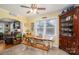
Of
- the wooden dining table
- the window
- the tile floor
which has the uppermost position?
the window

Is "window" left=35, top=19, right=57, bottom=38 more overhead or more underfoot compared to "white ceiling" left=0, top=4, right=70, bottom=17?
more underfoot

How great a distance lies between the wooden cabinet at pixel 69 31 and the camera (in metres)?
2.97

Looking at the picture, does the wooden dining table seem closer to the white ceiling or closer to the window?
the window

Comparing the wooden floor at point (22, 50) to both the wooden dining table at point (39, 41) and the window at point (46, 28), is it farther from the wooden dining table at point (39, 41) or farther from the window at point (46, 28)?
the window at point (46, 28)

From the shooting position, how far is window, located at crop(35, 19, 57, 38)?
3.02m

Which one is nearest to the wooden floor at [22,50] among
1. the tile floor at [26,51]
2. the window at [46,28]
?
the tile floor at [26,51]

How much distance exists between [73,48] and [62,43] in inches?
8.3

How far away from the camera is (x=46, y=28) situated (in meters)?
3.02

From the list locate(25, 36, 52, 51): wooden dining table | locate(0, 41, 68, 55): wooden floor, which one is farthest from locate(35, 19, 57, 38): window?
locate(0, 41, 68, 55): wooden floor

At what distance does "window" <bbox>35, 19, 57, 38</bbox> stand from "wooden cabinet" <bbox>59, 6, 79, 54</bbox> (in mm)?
126

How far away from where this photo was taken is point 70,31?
300 cm
